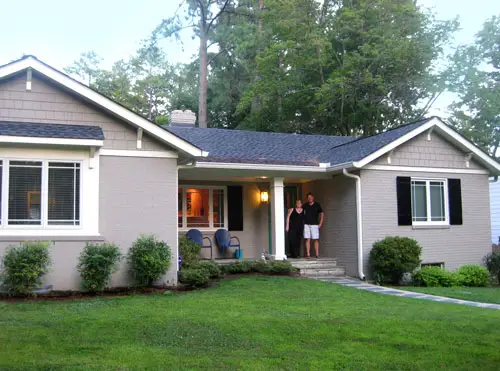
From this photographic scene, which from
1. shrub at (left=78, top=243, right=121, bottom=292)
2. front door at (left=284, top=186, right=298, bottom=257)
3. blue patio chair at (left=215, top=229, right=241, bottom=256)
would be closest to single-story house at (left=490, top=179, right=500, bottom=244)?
front door at (left=284, top=186, right=298, bottom=257)

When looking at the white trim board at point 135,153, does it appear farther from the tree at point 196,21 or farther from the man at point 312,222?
the tree at point 196,21

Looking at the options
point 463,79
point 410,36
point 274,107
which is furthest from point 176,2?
point 463,79

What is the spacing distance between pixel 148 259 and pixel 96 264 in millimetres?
990

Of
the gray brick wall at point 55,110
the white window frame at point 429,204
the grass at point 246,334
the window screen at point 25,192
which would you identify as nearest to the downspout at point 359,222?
the white window frame at point 429,204

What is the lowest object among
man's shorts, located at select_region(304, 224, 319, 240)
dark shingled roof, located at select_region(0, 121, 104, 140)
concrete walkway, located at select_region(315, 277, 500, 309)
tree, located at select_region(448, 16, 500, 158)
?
concrete walkway, located at select_region(315, 277, 500, 309)

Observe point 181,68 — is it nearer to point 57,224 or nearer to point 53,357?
point 57,224

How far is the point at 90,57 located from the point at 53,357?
1574 inches

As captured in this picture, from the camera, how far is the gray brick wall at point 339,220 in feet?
44.4

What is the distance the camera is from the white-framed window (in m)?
9.86

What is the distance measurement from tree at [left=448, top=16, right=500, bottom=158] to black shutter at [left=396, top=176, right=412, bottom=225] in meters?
12.9

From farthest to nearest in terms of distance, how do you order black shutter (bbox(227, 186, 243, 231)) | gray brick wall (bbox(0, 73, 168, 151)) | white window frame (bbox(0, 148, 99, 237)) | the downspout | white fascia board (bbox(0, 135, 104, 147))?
black shutter (bbox(227, 186, 243, 231)) → the downspout → gray brick wall (bbox(0, 73, 168, 151)) → white window frame (bbox(0, 148, 99, 237)) → white fascia board (bbox(0, 135, 104, 147))

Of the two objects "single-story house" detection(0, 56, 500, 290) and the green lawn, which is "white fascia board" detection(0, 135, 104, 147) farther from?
the green lawn

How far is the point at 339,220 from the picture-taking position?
Result: 14070mm

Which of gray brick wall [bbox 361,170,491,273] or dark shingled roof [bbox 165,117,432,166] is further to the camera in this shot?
dark shingled roof [bbox 165,117,432,166]
